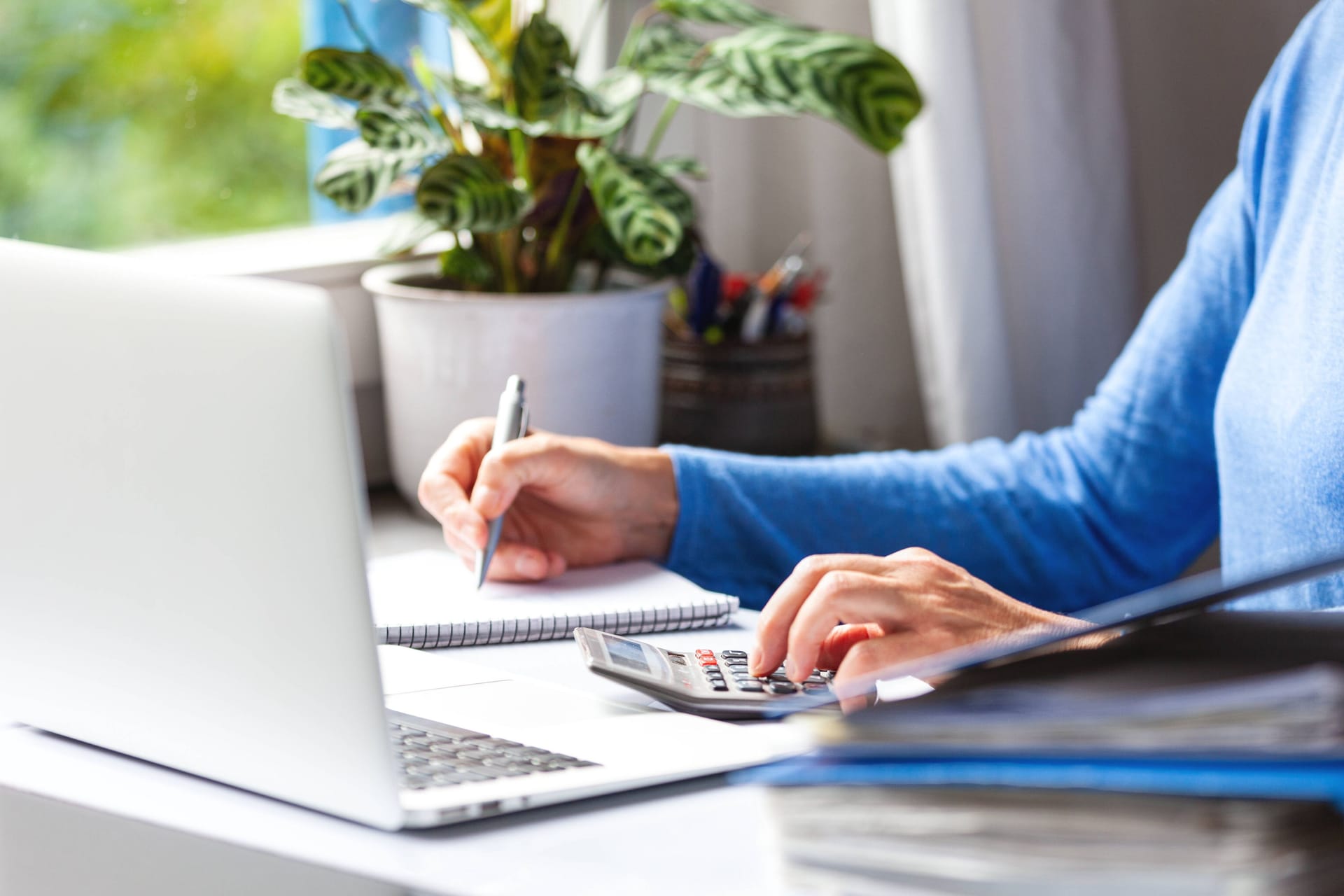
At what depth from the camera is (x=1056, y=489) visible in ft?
3.31

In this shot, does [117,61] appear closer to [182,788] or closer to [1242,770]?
[182,788]

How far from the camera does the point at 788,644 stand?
0.62 meters

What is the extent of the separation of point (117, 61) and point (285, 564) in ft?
3.35

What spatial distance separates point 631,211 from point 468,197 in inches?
4.9

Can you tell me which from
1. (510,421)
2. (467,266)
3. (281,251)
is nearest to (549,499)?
(510,421)

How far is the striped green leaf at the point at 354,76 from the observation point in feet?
3.59

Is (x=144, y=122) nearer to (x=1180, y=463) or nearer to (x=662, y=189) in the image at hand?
(x=662, y=189)

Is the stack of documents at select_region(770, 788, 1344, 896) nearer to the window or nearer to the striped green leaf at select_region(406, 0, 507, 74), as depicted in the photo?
the striped green leaf at select_region(406, 0, 507, 74)

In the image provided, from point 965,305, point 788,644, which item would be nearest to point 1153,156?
point 965,305

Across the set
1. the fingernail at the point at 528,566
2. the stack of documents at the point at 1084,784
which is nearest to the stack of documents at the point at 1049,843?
the stack of documents at the point at 1084,784

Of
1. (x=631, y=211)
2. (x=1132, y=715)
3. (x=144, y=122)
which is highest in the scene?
(x=144, y=122)

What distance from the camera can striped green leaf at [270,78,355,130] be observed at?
1.09m

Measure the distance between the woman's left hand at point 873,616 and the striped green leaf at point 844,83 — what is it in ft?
1.69

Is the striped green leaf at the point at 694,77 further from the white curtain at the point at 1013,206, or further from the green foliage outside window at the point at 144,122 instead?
the green foliage outside window at the point at 144,122
